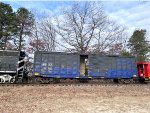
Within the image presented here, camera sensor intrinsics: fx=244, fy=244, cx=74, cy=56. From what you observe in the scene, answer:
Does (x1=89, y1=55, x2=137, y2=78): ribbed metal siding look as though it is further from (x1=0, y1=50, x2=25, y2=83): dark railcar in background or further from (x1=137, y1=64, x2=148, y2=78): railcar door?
(x1=0, y1=50, x2=25, y2=83): dark railcar in background

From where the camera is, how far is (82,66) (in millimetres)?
26969

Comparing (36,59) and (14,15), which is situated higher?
(14,15)

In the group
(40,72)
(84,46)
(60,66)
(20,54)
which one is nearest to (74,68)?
(60,66)

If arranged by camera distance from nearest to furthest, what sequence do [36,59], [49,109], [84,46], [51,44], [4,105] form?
1. [49,109]
2. [4,105]
3. [36,59]
4. [84,46]
5. [51,44]

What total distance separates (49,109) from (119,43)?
1564 inches

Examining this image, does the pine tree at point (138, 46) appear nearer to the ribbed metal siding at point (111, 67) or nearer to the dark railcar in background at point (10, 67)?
the ribbed metal siding at point (111, 67)

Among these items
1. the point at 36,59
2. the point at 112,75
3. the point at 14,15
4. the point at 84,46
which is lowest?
the point at 112,75

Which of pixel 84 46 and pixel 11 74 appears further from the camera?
pixel 84 46

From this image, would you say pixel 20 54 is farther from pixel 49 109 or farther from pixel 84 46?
pixel 84 46

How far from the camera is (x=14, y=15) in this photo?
149ft

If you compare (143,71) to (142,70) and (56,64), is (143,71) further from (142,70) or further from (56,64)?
(56,64)

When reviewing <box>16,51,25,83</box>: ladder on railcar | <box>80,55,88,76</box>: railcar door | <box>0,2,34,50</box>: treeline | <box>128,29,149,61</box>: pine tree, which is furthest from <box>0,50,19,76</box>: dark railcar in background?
<box>128,29,149,61</box>: pine tree

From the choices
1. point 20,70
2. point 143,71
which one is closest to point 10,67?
point 20,70

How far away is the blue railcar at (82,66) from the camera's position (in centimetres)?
2481
